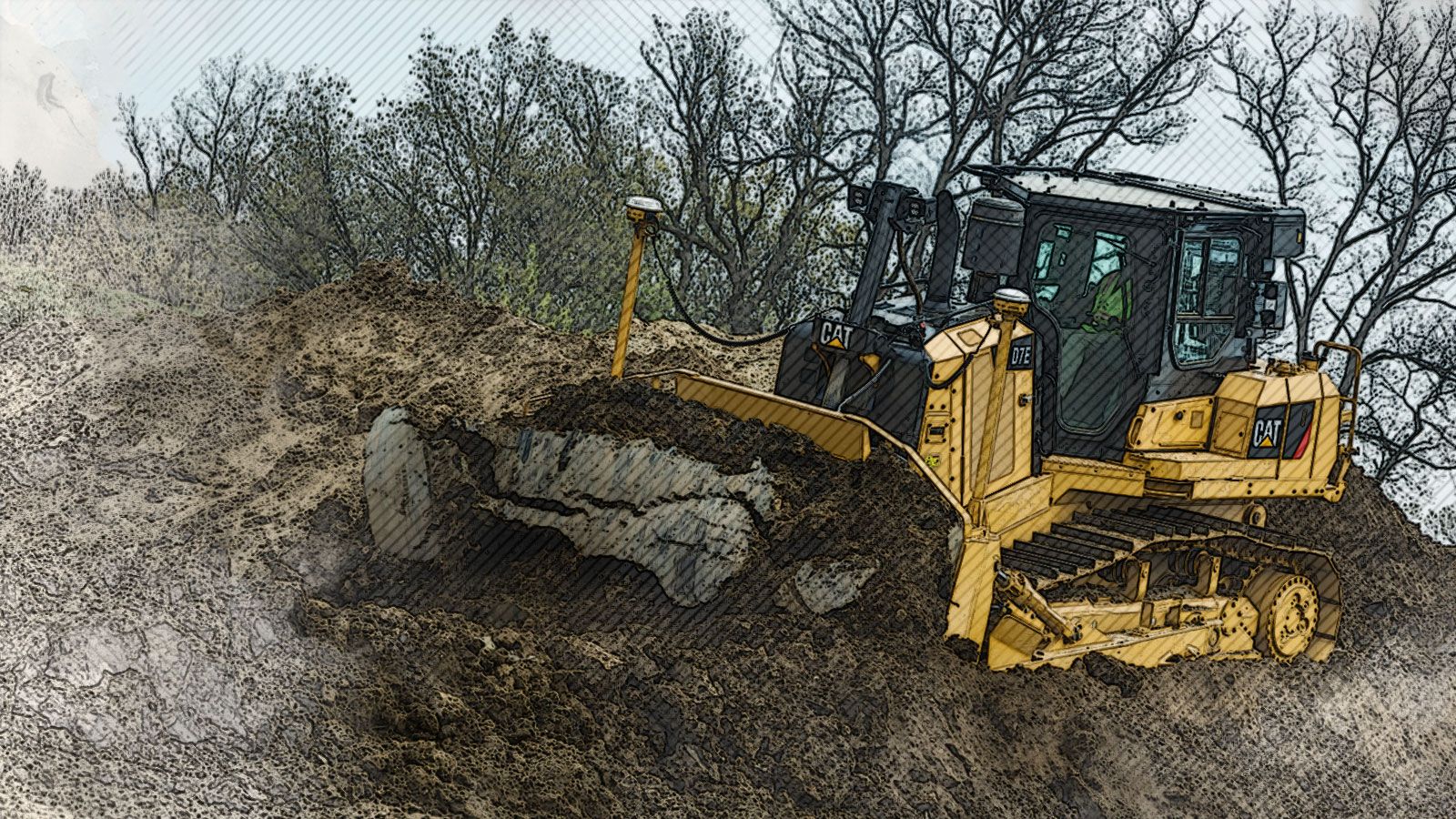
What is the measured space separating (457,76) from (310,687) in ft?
36.3

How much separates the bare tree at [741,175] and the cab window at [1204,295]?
916 centimetres

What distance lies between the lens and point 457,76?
15602 mm

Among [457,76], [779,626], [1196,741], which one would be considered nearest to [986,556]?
[779,626]

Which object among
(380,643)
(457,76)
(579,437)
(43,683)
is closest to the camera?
(43,683)

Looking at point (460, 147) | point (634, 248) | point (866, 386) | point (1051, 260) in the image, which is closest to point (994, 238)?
point (1051, 260)

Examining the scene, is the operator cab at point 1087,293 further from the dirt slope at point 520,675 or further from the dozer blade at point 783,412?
the dirt slope at point 520,675

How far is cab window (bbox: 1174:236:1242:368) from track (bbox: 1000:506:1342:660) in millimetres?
1007

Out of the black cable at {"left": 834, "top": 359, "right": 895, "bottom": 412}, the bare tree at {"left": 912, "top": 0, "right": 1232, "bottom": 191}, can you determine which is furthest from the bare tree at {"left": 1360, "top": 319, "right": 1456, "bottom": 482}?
the black cable at {"left": 834, "top": 359, "right": 895, "bottom": 412}

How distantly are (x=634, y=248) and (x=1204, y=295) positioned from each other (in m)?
3.44

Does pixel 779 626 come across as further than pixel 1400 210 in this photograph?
No

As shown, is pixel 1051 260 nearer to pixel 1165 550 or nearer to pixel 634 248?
pixel 1165 550

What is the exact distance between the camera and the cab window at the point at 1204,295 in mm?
7996

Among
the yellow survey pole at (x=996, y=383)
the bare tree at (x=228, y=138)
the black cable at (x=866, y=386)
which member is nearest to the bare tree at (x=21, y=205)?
the bare tree at (x=228, y=138)

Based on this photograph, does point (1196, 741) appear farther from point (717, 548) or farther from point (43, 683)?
point (43, 683)
